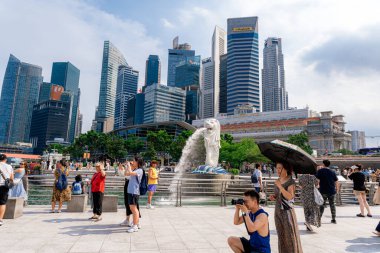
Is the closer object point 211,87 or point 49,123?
point 49,123

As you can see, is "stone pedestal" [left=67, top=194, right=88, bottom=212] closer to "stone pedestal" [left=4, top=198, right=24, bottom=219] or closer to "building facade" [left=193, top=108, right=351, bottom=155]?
"stone pedestal" [left=4, top=198, right=24, bottom=219]

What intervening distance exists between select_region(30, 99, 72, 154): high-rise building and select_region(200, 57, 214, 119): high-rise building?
286 ft

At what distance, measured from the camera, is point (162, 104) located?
14325cm

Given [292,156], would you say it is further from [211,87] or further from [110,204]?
[211,87]

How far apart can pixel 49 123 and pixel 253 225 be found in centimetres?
17584

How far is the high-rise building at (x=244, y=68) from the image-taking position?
14162cm

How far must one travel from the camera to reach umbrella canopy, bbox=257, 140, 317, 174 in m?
4.45

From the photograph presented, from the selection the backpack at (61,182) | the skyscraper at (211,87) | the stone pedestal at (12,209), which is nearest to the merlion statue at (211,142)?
the backpack at (61,182)

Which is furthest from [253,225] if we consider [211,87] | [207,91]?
[207,91]

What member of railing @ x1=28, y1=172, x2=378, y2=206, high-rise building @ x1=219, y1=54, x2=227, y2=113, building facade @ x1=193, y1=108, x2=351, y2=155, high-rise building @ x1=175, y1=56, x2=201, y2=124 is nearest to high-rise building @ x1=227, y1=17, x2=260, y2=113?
building facade @ x1=193, y1=108, x2=351, y2=155

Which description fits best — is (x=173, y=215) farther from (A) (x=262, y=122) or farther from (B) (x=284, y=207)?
(A) (x=262, y=122)

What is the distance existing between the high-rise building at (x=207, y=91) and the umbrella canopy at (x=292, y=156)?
174 meters

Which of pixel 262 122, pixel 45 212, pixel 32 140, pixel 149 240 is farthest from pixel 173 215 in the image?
pixel 32 140

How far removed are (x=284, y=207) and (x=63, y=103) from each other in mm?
175644
